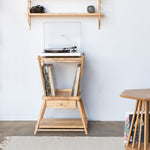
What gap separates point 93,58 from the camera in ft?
9.62

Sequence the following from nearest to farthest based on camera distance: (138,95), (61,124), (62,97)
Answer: (138,95), (62,97), (61,124)

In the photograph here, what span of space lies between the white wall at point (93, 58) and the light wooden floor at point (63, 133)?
0.10 metres

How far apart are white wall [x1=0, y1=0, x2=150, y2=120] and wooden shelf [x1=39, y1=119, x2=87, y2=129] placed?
170 mm

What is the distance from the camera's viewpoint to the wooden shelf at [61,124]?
268cm

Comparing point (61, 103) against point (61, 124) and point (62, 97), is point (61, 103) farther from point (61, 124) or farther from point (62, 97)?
point (61, 124)

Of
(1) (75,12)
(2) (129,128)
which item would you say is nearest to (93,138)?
(2) (129,128)

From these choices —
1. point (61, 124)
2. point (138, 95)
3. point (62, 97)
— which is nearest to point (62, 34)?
point (62, 97)

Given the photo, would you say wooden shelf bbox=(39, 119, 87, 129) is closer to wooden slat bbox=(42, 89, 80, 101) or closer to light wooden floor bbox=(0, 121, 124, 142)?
light wooden floor bbox=(0, 121, 124, 142)

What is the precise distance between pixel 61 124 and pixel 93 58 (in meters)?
0.80

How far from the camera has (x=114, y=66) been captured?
294 cm

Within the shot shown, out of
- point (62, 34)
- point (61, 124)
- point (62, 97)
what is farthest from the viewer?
point (62, 34)

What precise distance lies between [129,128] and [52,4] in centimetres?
155

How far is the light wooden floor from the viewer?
264 cm

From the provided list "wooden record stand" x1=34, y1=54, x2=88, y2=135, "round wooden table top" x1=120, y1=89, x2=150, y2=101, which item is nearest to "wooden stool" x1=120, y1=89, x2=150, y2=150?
"round wooden table top" x1=120, y1=89, x2=150, y2=101
